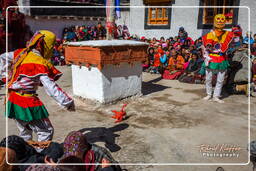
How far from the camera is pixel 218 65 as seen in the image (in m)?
5.76

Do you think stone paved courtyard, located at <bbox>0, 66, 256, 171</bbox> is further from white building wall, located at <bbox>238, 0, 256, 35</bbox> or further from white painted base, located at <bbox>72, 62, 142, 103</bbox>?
white building wall, located at <bbox>238, 0, 256, 35</bbox>

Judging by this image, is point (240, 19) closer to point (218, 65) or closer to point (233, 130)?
point (218, 65)

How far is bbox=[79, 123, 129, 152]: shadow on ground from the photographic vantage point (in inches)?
150

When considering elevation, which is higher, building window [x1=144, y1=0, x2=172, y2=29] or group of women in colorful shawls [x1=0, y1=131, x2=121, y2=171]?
building window [x1=144, y1=0, x2=172, y2=29]

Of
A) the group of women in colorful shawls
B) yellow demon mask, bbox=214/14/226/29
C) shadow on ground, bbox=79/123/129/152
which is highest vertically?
yellow demon mask, bbox=214/14/226/29

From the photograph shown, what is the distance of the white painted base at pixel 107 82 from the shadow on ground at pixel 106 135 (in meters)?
1.25

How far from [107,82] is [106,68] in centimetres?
32

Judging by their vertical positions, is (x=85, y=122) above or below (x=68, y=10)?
below

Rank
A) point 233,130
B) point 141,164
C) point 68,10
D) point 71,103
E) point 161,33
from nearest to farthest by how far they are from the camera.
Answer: point 71,103
point 141,164
point 233,130
point 161,33
point 68,10

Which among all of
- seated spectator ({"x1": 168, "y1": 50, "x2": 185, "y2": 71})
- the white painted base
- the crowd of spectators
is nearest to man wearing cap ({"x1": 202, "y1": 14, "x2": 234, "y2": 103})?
the crowd of spectators

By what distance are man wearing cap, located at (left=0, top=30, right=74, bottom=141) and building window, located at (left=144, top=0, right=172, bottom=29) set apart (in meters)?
9.52

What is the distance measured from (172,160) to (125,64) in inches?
118

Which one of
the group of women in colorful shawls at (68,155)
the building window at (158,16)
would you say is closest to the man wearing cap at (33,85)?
the group of women in colorful shawls at (68,155)

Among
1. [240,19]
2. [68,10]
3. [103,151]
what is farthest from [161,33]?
[103,151]
